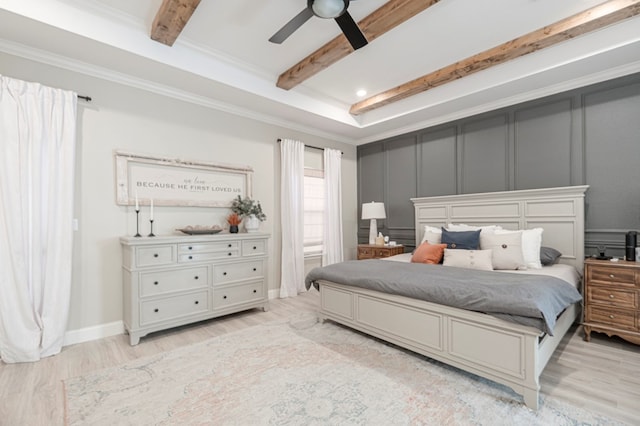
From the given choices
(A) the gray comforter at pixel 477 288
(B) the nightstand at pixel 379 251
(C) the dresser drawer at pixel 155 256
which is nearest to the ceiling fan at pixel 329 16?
(A) the gray comforter at pixel 477 288

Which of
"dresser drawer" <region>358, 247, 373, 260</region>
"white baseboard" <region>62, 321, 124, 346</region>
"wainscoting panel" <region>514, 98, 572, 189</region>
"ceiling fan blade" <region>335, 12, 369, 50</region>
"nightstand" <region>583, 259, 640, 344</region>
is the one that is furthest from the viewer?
"dresser drawer" <region>358, 247, 373, 260</region>

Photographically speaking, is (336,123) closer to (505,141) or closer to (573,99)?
(505,141)

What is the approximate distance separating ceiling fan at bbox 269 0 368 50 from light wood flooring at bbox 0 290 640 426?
3046mm

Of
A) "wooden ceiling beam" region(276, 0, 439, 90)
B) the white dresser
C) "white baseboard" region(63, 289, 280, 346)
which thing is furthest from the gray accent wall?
"white baseboard" region(63, 289, 280, 346)

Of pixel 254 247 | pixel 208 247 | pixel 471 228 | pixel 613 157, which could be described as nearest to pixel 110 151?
pixel 208 247

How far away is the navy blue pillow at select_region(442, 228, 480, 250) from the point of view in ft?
11.5

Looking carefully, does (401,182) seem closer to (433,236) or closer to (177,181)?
(433,236)

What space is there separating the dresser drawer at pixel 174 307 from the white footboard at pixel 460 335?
161 cm

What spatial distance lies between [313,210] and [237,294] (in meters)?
2.09

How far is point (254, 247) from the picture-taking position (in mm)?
3898

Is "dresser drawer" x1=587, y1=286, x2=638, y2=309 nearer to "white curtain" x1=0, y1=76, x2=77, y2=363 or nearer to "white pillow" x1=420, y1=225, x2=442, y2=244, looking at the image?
"white pillow" x1=420, y1=225, x2=442, y2=244

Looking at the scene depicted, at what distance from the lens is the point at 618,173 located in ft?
10.6

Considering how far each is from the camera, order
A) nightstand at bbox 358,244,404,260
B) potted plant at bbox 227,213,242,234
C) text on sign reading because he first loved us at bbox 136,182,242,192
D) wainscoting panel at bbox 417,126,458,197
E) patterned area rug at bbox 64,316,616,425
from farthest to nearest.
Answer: nightstand at bbox 358,244,404,260 < wainscoting panel at bbox 417,126,458,197 < potted plant at bbox 227,213,242,234 < text on sign reading because he first loved us at bbox 136,182,242,192 < patterned area rug at bbox 64,316,616,425

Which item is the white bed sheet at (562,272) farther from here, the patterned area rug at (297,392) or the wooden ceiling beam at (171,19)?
the wooden ceiling beam at (171,19)
